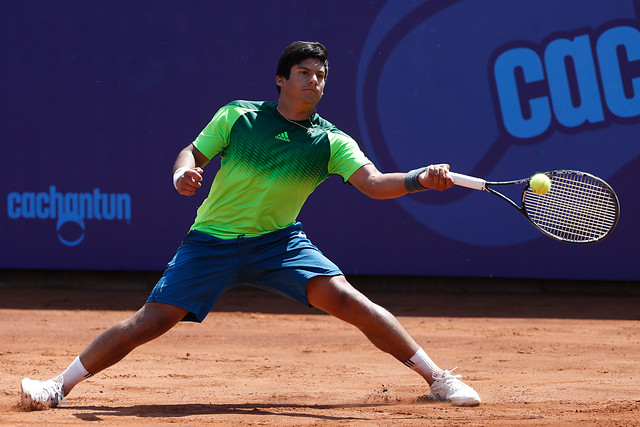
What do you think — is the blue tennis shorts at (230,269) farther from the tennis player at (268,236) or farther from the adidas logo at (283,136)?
the adidas logo at (283,136)

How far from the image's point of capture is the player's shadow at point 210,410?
345cm

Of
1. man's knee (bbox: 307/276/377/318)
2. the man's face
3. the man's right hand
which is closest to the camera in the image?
the man's right hand

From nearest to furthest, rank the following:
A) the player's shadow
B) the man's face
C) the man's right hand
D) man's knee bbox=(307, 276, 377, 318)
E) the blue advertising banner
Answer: the man's right hand < the player's shadow < man's knee bbox=(307, 276, 377, 318) < the man's face < the blue advertising banner

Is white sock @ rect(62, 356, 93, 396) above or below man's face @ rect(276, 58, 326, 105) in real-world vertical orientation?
below

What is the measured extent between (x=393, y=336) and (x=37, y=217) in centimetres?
488

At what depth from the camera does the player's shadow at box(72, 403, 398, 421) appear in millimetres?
3451

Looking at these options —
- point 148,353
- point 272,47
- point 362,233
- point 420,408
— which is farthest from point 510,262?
point 420,408

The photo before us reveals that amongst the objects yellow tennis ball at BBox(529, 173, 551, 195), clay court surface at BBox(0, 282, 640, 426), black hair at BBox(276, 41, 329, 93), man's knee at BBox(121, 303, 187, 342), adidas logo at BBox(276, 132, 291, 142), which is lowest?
clay court surface at BBox(0, 282, 640, 426)

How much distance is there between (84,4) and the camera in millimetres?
7531

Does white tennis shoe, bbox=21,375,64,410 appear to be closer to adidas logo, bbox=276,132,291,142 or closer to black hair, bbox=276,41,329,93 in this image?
adidas logo, bbox=276,132,291,142

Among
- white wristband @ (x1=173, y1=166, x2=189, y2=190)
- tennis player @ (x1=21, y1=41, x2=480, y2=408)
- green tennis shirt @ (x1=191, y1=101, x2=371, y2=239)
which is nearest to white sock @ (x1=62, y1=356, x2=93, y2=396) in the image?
tennis player @ (x1=21, y1=41, x2=480, y2=408)

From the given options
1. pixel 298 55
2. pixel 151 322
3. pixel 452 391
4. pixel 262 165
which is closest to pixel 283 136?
pixel 262 165

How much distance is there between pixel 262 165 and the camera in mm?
3658

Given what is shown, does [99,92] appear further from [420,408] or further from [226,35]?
[420,408]
